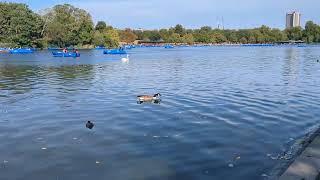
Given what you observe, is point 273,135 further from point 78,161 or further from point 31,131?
point 31,131

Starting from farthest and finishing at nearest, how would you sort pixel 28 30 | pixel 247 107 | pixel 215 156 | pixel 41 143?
pixel 28 30, pixel 247 107, pixel 41 143, pixel 215 156

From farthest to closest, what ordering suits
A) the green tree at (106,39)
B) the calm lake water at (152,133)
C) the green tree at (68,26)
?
1. the green tree at (106,39)
2. the green tree at (68,26)
3. the calm lake water at (152,133)

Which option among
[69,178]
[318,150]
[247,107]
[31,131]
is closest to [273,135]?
[318,150]

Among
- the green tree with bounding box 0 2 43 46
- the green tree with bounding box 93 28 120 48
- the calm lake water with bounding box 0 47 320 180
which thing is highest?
the green tree with bounding box 0 2 43 46

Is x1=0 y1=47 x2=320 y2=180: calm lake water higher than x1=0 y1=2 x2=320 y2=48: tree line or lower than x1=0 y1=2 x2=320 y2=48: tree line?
lower

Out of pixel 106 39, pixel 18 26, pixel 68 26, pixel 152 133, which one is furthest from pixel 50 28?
pixel 152 133

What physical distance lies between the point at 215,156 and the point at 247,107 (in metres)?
10.5

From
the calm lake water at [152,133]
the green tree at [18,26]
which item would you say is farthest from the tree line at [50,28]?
the calm lake water at [152,133]

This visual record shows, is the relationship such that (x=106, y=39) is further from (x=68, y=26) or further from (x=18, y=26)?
(x=18, y=26)

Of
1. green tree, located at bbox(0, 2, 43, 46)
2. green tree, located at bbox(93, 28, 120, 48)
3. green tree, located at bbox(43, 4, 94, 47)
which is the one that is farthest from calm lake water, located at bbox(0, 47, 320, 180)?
green tree, located at bbox(93, 28, 120, 48)

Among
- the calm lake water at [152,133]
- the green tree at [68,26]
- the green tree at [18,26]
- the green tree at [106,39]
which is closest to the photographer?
the calm lake water at [152,133]

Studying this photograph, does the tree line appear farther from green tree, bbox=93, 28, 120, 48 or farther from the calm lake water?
the calm lake water

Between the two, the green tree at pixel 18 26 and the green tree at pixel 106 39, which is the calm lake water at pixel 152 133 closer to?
the green tree at pixel 18 26

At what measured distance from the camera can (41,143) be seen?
1697 cm
